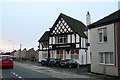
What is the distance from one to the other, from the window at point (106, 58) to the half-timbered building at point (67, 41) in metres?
13.9

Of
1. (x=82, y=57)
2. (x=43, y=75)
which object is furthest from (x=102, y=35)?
(x=82, y=57)

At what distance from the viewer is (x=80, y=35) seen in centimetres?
3450

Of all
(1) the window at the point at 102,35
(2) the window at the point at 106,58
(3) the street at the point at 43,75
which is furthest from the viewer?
(1) the window at the point at 102,35

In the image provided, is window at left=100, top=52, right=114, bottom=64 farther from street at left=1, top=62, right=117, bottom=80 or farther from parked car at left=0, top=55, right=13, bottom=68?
parked car at left=0, top=55, right=13, bottom=68

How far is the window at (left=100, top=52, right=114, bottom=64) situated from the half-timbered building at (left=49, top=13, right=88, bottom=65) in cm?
1391

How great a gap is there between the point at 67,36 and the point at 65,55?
12.4 feet

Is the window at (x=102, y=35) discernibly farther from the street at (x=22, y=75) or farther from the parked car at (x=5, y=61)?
the parked car at (x=5, y=61)

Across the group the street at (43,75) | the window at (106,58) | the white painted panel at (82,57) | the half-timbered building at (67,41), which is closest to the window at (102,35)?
the window at (106,58)

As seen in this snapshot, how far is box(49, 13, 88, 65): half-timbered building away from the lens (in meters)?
34.5

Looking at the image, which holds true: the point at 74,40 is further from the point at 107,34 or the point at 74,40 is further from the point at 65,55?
the point at 107,34

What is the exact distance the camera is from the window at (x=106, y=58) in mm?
18538

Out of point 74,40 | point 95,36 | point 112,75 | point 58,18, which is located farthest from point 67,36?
point 112,75

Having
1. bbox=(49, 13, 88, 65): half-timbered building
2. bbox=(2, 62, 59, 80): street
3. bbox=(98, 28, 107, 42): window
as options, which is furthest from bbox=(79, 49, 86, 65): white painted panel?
bbox=(2, 62, 59, 80): street

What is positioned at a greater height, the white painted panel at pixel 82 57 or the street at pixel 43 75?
the white painted panel at pixel 82 57
